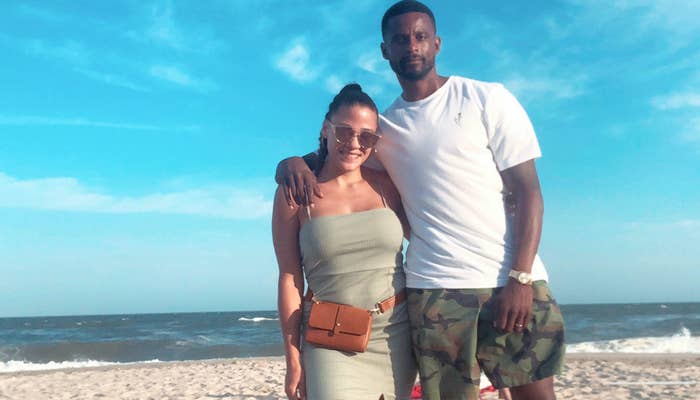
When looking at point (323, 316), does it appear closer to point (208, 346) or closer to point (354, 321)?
A: point (354, 321)

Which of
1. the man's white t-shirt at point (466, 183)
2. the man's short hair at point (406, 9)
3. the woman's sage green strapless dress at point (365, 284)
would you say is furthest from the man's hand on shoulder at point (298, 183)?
the man's short hair at point (406, 9)

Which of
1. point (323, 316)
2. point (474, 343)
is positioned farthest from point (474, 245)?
point (323, 316)

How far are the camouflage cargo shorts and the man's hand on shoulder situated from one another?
2.02 feet

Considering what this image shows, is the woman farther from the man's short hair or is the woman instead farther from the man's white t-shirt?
the man's short hair

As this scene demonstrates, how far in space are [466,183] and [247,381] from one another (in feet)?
30.1

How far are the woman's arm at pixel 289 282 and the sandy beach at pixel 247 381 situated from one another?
6035 mm

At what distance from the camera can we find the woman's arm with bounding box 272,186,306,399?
9.06 feet

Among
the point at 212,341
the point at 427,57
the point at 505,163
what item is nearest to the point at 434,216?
the point at 505,163

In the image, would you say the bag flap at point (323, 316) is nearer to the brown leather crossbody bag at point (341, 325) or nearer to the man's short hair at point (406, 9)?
the brown leather crossbody bag at point (341, 325)

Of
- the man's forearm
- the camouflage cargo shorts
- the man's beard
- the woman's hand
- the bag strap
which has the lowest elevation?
the woman's hand

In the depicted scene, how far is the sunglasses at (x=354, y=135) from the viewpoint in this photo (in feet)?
8.98

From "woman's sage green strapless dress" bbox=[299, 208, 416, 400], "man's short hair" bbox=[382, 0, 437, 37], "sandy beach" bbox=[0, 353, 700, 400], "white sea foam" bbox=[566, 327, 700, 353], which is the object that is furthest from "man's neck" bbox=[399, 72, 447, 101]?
"white sea foam" bbox=[566, 327, 700, 353]

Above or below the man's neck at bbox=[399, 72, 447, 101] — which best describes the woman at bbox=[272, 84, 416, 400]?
below

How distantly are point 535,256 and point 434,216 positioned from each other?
1.44 ft
